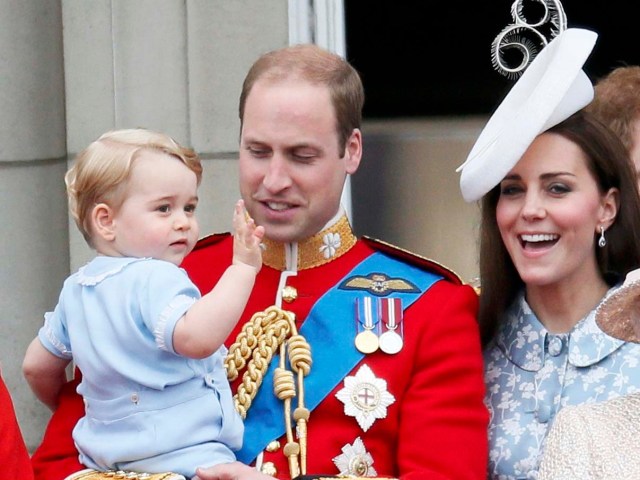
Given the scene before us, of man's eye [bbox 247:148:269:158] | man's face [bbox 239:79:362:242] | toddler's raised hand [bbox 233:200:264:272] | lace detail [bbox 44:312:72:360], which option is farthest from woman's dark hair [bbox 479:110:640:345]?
lace detail [bbox 44:312:72:360]

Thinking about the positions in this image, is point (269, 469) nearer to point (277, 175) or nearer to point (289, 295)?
point (289, 295)

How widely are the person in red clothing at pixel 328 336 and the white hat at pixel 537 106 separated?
27 cm

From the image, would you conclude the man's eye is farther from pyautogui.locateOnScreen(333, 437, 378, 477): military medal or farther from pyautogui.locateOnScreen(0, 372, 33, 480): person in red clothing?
pyautogui.locateOnScreen(0, 372, 33, 480): person in red clothing

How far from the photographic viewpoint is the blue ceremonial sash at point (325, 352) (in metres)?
3.52

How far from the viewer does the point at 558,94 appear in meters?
3.50

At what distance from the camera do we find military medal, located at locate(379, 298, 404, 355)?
354 cm

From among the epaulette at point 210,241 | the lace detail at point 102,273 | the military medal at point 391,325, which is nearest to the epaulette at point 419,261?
the military medal at point 391,325

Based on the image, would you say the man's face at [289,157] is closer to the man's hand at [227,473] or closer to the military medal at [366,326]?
the military medal at [366,326]

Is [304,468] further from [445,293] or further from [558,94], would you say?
[558,94]

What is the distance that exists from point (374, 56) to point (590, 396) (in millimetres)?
2230

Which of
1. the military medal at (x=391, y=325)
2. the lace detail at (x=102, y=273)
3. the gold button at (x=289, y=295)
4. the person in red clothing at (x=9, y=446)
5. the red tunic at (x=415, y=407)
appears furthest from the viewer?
the gold button at (x=289, y=295)

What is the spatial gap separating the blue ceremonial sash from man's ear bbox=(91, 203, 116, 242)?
1.64 ft

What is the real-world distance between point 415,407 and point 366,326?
0.23 metres

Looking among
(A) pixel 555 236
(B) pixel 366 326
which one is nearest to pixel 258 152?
(B) pixel 366 326
